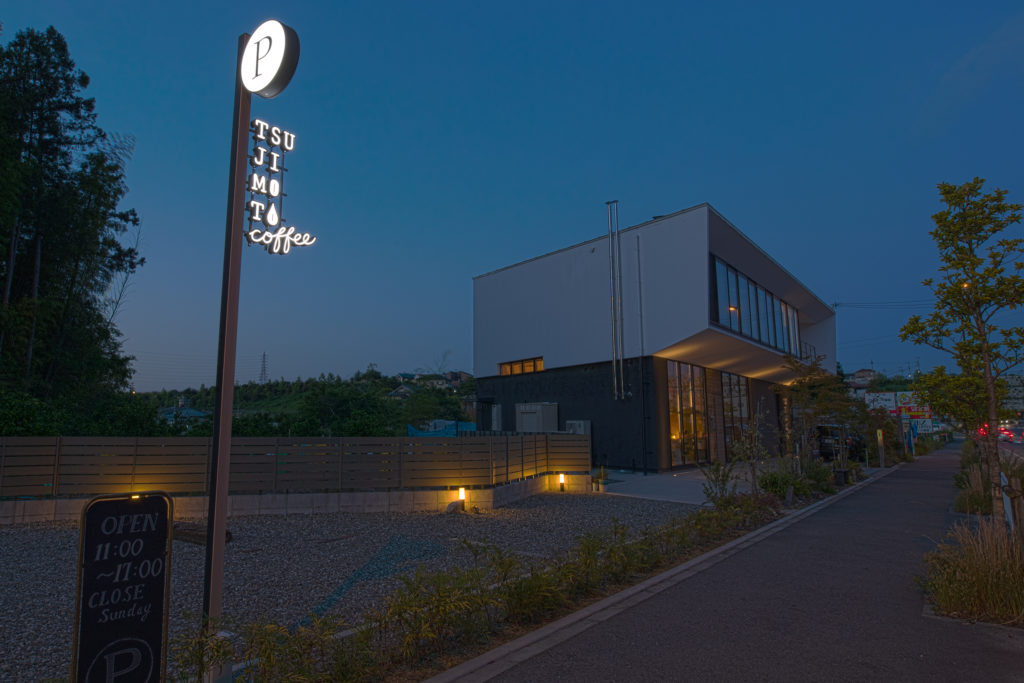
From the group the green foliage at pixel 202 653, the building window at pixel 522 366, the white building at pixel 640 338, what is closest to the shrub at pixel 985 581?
the green foliage at pixel 202 653

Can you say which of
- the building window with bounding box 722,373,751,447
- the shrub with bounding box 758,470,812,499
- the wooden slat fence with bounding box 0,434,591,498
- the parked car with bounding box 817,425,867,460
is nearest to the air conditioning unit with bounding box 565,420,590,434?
the building window with bounding box 722,373,751,447

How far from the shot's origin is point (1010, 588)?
222 inches

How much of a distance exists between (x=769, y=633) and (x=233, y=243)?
576cm

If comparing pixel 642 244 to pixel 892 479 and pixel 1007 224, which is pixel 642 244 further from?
pixel 1007 224

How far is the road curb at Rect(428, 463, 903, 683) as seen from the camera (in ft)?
14.7

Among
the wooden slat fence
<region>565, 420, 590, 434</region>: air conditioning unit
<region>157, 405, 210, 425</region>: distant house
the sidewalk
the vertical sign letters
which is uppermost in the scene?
the vertical sign letters

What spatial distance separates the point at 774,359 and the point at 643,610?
88.0 feet

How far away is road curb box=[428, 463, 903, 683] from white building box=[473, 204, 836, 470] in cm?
1255

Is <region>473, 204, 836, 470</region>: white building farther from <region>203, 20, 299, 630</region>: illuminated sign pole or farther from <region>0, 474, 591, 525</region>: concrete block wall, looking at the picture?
<region>203, 20, 299, 630</region>: illuminated sign pole

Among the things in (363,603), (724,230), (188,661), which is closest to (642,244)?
(724,230)

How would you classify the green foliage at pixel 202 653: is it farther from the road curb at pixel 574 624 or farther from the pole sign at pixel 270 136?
the pole sign at pixel 270 136

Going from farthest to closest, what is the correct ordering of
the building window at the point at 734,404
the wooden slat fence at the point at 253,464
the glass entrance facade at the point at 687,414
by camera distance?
the building window at the point at 734,404 < the glass entrance facade at the point at 687,414 < the wooden slat fence at the point at 253,464

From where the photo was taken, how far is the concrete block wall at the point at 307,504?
11.1 m

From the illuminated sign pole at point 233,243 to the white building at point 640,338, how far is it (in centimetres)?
1829
